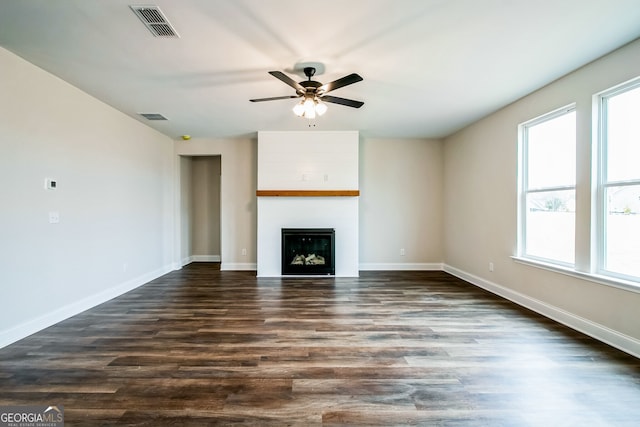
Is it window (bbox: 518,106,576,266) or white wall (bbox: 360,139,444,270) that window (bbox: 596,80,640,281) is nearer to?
window (bbox: 518,106,576,266)

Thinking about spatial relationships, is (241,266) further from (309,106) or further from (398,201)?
(309,106)

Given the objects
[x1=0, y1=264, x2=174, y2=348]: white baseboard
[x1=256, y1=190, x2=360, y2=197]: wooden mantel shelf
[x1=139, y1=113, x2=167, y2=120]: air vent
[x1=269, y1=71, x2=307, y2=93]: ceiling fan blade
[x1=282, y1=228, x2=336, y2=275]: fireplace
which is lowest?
[x1=0, y1=264, x2=174, y2=348]: white baseboard

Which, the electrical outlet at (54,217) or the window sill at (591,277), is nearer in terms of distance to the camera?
the window sill at (591,277)

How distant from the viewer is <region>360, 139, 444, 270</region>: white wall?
5.68 meters

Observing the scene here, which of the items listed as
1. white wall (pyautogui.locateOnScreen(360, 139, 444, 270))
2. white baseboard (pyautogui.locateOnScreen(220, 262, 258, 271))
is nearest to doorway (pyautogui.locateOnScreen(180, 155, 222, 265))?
white baseboard (pyautogui.locateOnScreen(220, 262, 258, 271))

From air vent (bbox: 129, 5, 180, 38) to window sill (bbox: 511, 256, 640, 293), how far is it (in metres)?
4.28

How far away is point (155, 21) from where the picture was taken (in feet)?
6.91

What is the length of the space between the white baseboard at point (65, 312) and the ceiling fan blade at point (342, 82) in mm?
3641

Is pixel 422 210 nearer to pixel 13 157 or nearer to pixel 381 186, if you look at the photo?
pixel 381 186

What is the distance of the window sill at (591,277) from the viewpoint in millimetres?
2349

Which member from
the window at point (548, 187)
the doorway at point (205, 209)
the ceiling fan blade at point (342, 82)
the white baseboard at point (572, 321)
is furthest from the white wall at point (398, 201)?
the doorway at point (205, 209)

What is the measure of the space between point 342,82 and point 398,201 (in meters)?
3.51

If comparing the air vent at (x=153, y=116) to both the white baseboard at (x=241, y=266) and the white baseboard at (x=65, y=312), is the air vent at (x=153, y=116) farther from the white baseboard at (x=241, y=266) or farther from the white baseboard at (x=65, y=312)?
the white baseboard at (x=241, y=266)

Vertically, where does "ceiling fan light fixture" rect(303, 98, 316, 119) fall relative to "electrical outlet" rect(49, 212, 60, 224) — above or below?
above
